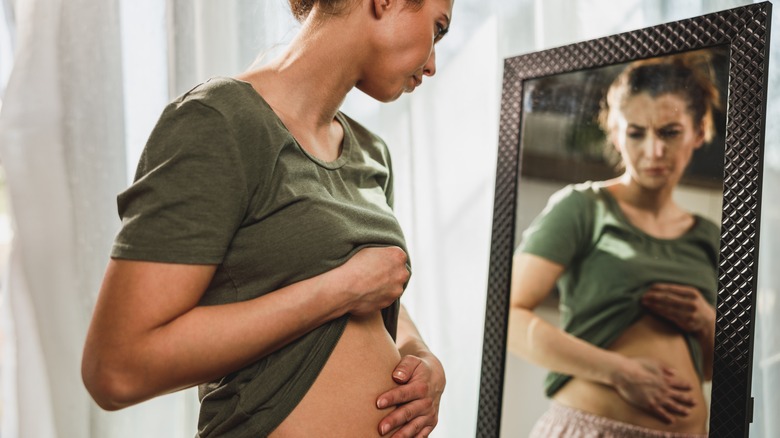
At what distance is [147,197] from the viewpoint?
0.78 meters

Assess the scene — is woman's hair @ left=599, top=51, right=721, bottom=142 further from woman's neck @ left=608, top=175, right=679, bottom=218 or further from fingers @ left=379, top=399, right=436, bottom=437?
fingers @ left=379, top=399, right=436, bottom=437

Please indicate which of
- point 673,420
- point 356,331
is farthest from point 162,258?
point 673,420

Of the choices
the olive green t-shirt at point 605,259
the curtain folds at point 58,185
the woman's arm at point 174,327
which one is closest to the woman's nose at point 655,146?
the olive green t-shirt at point 605,259

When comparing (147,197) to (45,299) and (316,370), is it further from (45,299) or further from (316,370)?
(45,299)

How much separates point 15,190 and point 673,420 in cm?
120

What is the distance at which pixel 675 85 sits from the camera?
4.06ft

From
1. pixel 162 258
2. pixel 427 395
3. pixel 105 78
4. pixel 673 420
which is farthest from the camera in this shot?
pixel 105 78

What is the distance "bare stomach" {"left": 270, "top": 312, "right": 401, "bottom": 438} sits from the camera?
875 millimetres

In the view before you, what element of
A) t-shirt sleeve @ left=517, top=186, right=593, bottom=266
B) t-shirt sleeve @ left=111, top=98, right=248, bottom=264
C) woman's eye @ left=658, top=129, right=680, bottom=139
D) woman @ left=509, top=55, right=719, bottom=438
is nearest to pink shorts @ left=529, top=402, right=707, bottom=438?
woman @ left=509, top=55, right=719, bottom=438

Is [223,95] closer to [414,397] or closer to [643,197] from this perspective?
[414,397]

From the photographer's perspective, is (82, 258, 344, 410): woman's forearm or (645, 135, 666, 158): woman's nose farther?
(645, 135, 666, 158): woman's nose

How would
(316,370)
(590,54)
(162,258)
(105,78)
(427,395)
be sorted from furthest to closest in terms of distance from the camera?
(105,78) < (590,54) < (427,395) < (316,370) < (162,258)

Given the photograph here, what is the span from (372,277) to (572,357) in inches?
22.0

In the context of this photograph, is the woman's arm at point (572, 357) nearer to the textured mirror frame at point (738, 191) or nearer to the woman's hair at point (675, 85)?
the textured mirror frame at point (738, 191)
